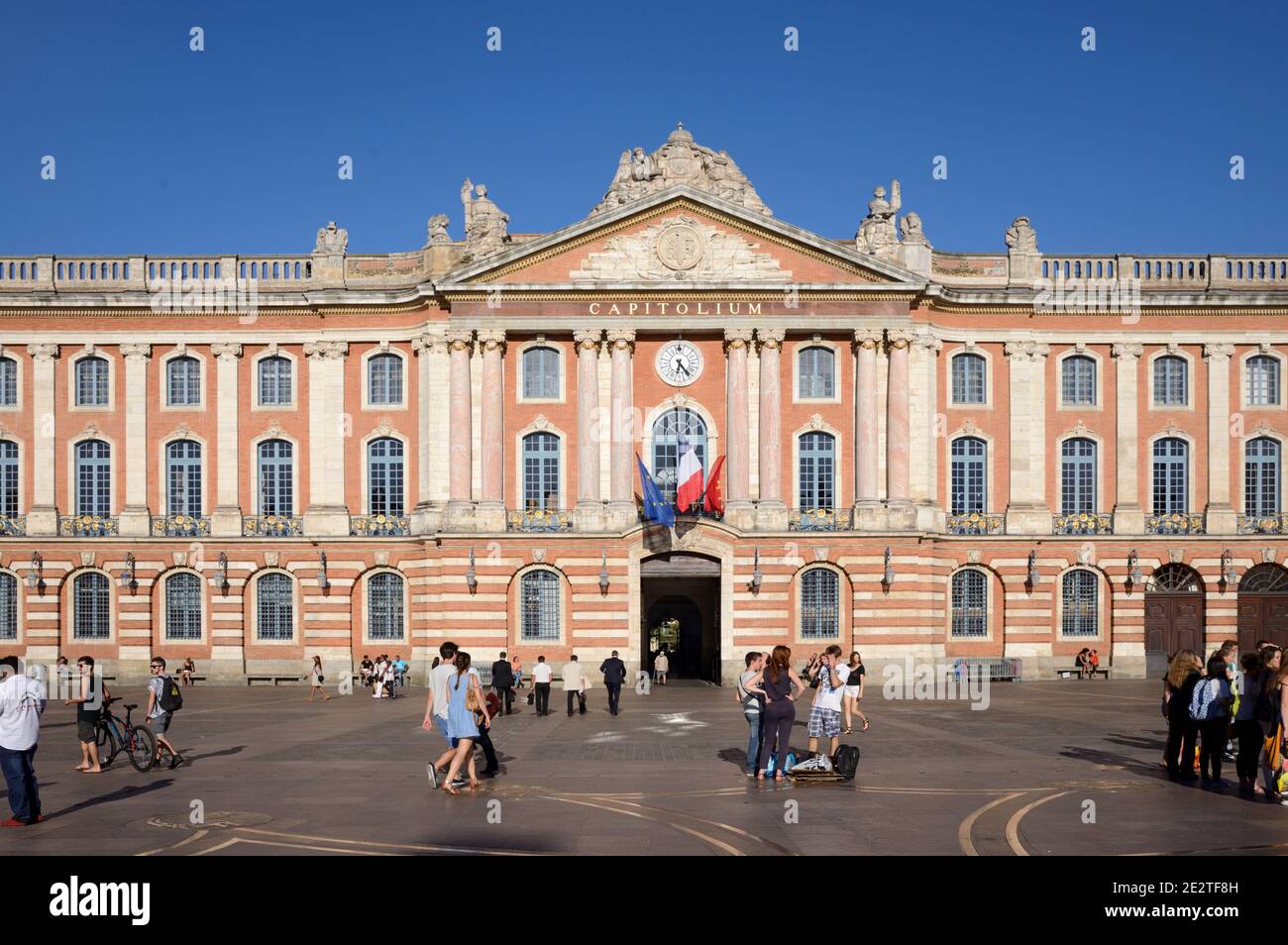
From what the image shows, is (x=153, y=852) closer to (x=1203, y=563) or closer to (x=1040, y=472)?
(x=1040, y=472)

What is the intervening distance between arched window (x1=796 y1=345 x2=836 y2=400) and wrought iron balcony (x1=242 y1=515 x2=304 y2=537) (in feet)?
68.2

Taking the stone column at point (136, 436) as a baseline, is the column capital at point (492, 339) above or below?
above

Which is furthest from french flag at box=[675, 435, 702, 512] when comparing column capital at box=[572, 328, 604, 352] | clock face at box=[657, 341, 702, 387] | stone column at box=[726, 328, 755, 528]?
column capital at box=[572, 328, 604, 352]

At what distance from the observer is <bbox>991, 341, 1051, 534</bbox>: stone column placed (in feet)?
169

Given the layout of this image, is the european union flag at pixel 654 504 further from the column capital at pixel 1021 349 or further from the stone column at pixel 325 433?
the column capital at pixel 1021 349

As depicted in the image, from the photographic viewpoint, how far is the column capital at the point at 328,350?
51219 mm

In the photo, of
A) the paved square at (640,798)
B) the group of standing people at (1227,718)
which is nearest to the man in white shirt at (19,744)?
the paved square at (640,798)

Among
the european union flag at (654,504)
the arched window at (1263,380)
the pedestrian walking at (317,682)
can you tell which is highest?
the arched window at (1263,380)

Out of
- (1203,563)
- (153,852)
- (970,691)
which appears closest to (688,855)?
(153,852)

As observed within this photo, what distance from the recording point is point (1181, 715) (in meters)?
22.2

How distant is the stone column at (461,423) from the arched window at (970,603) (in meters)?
19.7

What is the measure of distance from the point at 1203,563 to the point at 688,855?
42387mm

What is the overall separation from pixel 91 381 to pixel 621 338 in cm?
2190

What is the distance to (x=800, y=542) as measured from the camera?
160 feet
